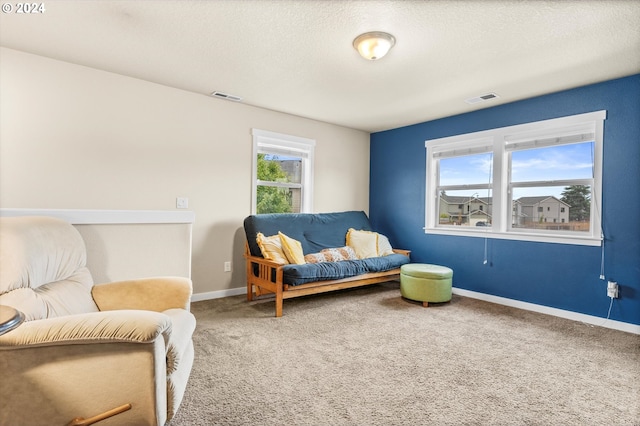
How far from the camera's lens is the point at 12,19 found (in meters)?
2.30

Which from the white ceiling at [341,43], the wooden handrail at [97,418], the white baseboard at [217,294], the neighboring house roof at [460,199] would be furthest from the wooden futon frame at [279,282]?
the wooden handrail at [97,418]

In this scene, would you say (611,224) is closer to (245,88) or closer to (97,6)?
(245,88)

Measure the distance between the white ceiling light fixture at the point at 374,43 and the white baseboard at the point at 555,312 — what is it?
310 cm

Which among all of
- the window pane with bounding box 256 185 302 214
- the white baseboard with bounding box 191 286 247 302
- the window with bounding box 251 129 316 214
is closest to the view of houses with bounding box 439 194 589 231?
the window with bounding box 251 129 316 214

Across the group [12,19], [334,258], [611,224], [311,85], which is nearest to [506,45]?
[311,85]

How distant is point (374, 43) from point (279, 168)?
243cm

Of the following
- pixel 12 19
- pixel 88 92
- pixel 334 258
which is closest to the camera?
pixel 12 19

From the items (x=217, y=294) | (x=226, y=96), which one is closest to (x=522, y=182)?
(x=226, y=96)

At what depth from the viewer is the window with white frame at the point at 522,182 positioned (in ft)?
10.9

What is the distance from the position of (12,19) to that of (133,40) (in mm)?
755

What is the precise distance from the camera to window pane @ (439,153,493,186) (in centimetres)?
414

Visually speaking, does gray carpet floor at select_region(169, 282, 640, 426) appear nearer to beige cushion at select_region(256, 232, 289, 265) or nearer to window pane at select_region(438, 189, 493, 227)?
beige cushion at select_region(256, 232, 289, 265)

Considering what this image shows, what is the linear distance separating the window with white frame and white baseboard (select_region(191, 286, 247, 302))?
108 inches

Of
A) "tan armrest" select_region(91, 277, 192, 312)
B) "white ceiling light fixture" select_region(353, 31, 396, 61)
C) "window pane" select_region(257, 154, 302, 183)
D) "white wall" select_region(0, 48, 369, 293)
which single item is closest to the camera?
"tan armrest" select_region(91, 277, 192, 312)
